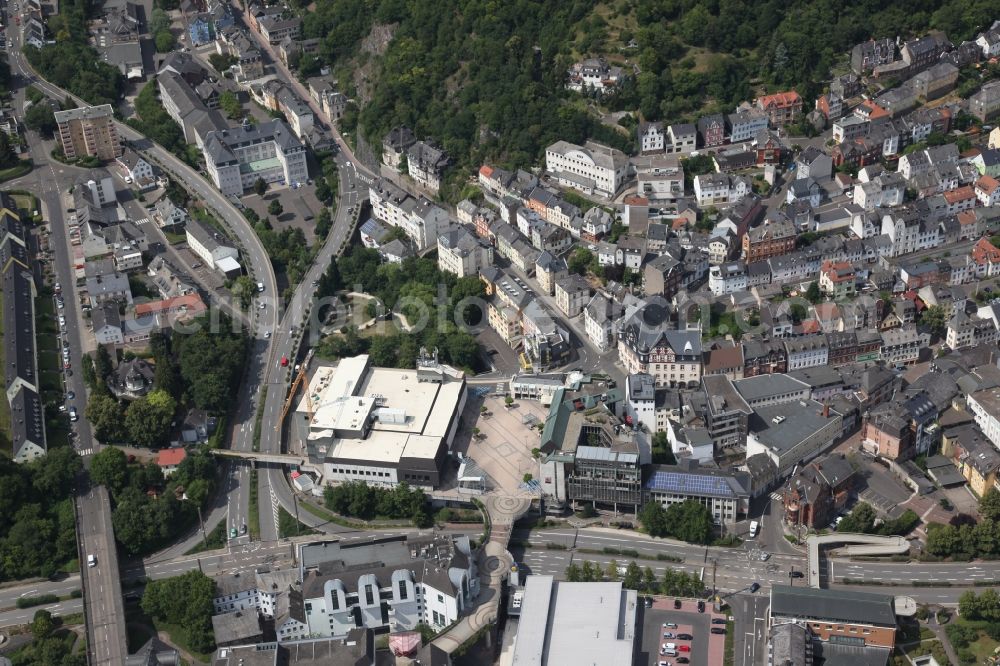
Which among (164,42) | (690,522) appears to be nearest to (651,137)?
(690,522)

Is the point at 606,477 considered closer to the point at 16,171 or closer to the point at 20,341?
the point at 20,341

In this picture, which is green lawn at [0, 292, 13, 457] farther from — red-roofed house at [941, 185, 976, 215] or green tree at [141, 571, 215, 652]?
red-roofed house at [941, 185, 976, 215]

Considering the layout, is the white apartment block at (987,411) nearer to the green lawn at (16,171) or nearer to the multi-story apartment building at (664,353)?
the multi-story apartment building at (664,353)

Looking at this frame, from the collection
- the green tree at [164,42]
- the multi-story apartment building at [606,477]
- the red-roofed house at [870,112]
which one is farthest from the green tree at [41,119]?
the red-roofed house at [870,112]

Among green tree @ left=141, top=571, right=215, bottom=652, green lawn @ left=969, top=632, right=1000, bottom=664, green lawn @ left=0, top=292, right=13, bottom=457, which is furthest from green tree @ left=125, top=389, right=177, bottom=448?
green lawn @ left=969, top=632, right=1000, bottom=664

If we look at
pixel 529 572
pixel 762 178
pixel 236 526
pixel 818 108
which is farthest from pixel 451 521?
pixel 818 108

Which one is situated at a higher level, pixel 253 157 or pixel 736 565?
pixel 253 157
